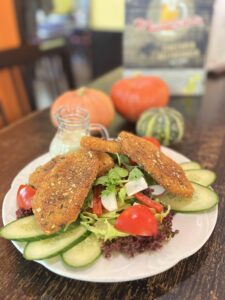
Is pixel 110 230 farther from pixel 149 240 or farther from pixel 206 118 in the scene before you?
A: pixel 206 118

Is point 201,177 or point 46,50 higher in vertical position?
point 46,50

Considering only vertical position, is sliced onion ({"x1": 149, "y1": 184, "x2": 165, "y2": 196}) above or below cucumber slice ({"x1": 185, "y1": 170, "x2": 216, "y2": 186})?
above

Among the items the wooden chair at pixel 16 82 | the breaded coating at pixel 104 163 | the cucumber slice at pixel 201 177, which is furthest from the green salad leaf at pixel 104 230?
the wooden chair at pixel 16 82

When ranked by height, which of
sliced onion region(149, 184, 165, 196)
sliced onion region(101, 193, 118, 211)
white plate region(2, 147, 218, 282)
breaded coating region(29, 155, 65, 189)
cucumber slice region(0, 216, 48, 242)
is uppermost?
breaded coating region(29, 155, 65, 189)

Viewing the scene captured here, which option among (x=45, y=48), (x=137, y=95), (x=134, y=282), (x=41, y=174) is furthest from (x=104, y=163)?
(x=45, y=48)

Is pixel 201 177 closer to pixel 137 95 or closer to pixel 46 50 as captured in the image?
pixel 137 95

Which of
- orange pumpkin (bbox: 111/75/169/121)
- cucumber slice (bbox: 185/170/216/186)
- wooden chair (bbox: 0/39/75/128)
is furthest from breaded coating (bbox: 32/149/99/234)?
wooden chair (bbox: 0/39/75/128)

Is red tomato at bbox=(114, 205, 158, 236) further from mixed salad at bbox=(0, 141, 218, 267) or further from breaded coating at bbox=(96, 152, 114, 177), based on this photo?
breaded coating at bbox=(96, 152, 114, 177)
